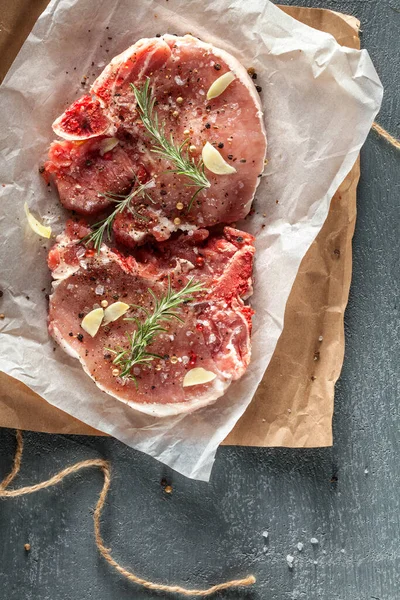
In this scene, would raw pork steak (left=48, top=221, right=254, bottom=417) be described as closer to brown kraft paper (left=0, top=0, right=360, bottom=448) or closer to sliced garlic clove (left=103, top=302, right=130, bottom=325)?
sliced garlic clove (left=103, top=302, right=130, bottom=325)

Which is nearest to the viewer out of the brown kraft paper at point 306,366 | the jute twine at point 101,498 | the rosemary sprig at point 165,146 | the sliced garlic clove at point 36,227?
the rosemary sprig at point 165,146

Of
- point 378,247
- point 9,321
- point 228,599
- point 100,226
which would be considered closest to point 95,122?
point 100,226

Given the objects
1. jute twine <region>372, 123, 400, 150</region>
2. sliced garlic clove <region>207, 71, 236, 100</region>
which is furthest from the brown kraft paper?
sliced garlic clove <region>207, 71, 236, 100</region>

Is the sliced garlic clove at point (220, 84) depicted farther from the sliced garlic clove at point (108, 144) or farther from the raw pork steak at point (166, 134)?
the sliced garlic clove at point (108, 144)

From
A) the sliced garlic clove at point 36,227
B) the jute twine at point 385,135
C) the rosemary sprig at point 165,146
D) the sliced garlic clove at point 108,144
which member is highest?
the jute twine at point 385,135

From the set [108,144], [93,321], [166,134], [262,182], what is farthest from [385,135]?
[93,321]

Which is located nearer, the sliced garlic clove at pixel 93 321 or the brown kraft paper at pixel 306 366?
the sliced garlic clove at pixel 93 321

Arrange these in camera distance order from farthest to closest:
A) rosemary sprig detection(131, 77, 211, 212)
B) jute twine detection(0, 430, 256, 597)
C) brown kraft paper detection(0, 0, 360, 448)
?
jute twine detection(0, 430, 256, 597), brown kraft paper detection(0, 0, 360, 448), rosemary sprig detection(131, 77, 211, 212)

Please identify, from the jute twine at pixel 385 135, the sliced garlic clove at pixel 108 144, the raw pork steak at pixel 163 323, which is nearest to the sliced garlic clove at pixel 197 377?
the raw pork steak at pixel 163 323
